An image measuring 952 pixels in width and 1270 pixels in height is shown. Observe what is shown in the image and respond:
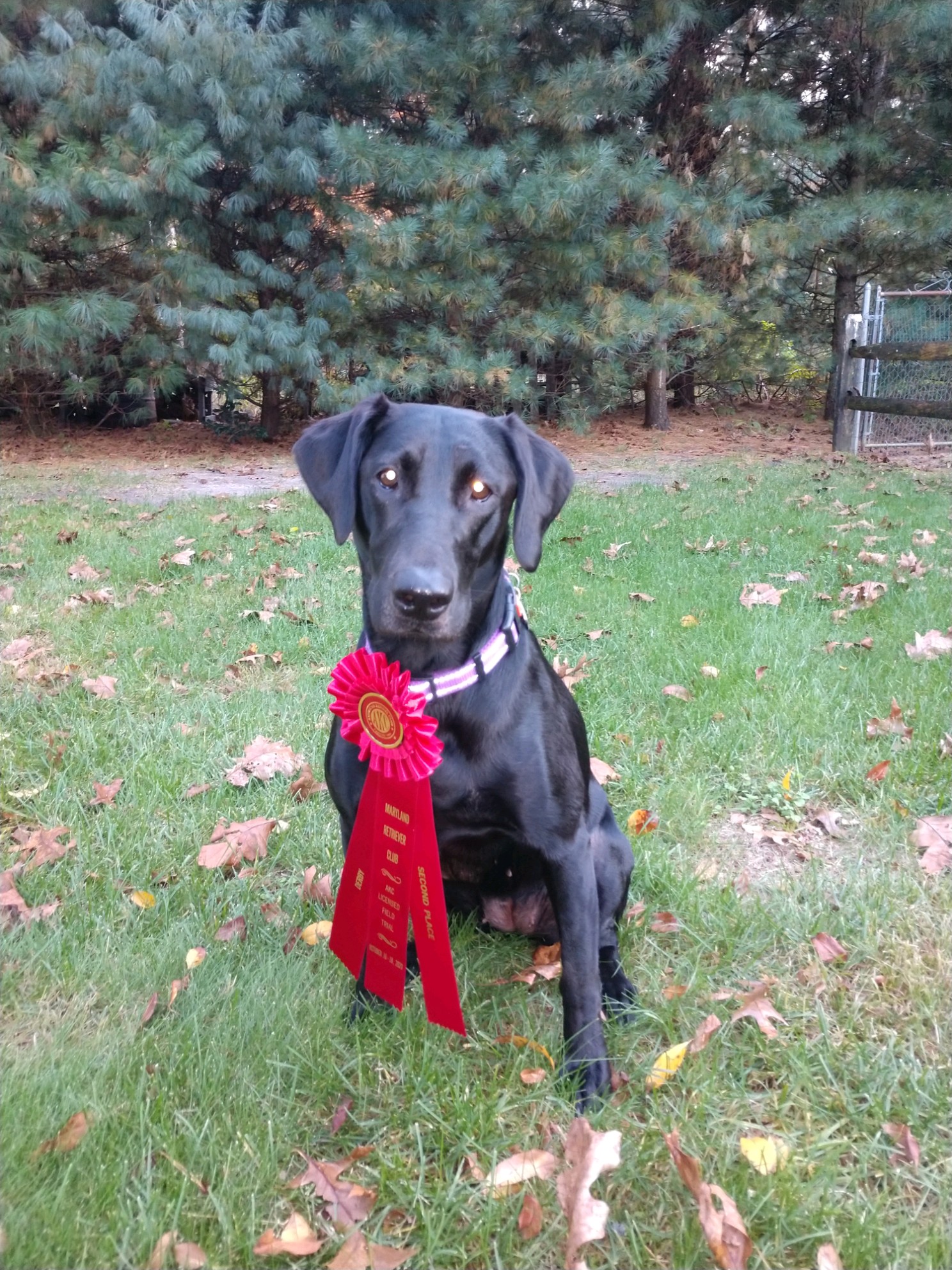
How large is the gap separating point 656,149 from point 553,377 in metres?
3.34

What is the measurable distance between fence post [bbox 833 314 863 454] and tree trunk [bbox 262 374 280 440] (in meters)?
7.87

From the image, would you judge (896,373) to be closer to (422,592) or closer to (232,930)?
(422,592)

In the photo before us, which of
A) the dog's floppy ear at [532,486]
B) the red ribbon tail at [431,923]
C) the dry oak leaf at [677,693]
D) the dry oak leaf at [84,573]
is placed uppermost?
the dog's floppy ear at [532,486]

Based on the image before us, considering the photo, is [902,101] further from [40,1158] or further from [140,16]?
[40,1158]

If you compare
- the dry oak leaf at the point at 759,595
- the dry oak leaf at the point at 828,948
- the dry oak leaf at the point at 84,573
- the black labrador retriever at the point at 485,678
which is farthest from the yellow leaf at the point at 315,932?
the dry oak leaf at the point at 84,573

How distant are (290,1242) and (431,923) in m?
0.60

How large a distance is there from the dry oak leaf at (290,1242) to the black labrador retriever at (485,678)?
1.98ft

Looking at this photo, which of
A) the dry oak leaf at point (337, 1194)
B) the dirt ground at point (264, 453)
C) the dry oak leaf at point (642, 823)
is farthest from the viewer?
the dirt ground at point (264, 453)

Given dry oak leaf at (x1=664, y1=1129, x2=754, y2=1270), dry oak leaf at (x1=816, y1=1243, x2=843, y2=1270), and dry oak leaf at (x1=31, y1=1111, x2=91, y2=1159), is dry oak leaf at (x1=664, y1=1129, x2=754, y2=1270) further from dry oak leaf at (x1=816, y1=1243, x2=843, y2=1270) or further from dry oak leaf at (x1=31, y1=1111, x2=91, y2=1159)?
dry oak leaf at (x1=31, y1=1111, x2=91, y2=1159)

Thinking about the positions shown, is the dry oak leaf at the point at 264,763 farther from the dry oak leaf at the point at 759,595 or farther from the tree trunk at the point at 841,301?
the tree trunk at the point at 841,301

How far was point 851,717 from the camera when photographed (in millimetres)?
3338

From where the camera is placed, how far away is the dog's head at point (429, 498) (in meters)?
1.84

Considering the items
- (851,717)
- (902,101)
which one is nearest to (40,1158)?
(851,717)

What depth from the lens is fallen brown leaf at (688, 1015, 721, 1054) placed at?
1.86m
